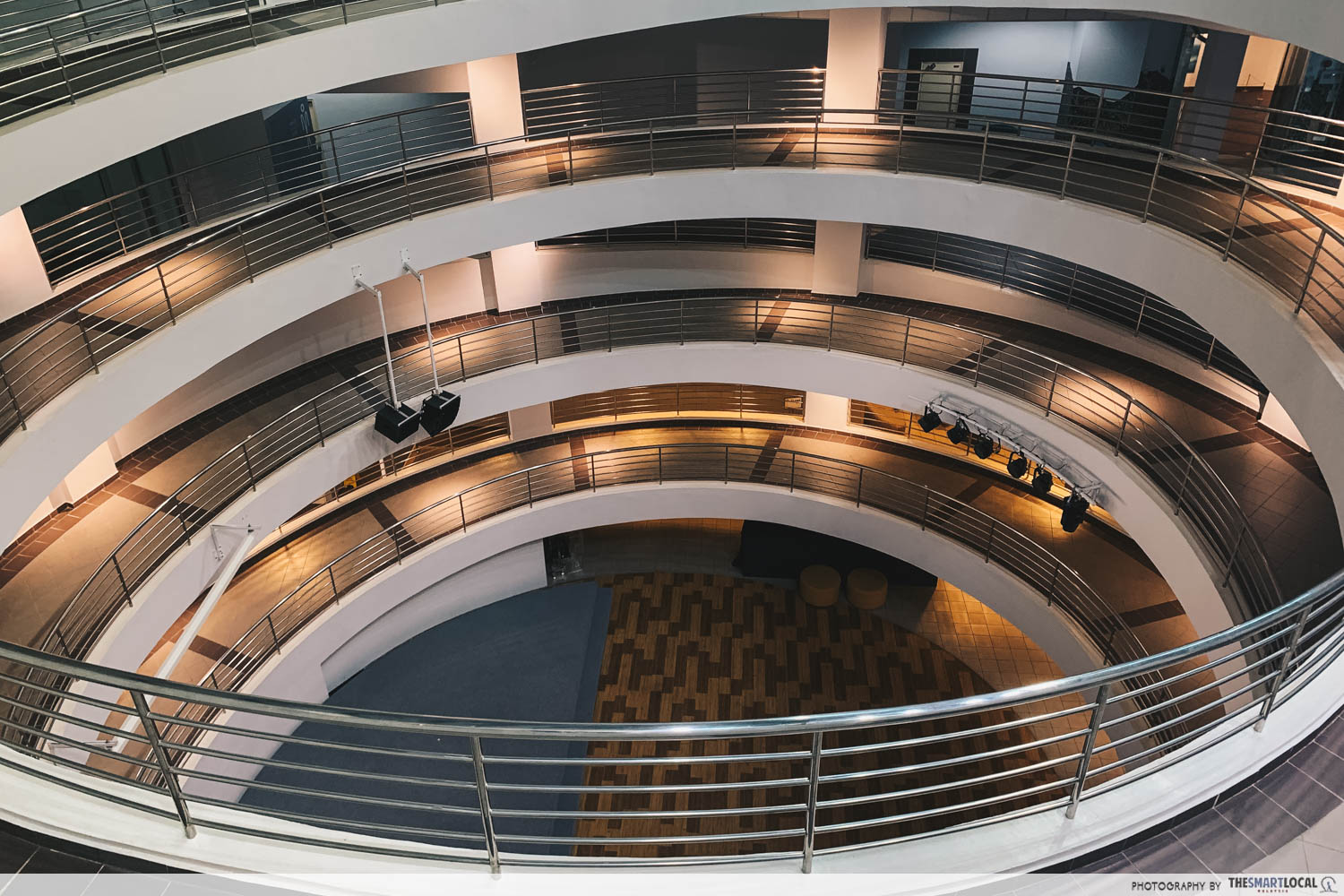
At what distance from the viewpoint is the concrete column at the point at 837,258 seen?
10.4m

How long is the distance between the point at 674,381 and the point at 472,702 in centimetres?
380

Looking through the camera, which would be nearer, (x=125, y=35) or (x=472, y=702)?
(x=125, y=35)

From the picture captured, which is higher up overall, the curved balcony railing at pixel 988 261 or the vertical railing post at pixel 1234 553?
the curved balcony railing at pixel 988 261

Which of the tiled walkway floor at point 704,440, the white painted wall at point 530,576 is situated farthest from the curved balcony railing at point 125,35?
the white painted wall at point 530,576

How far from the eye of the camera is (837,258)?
10547 millimetres

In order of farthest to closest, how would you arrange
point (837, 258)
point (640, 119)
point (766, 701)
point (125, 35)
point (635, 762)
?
point (837, 258), point (766, 701), point (640, 119), point (125, 35), point (635, 762)

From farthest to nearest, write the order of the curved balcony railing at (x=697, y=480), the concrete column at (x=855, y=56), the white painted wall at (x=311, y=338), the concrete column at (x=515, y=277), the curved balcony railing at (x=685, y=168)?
the concrete column at (x=515, y=277) < the concrete column at (x=855, y=56) < the white painted wall at (x=311, y=338) < the curved balcony railing at (x=697, y=480) < the curved balcony railing at (x=685, y=168)

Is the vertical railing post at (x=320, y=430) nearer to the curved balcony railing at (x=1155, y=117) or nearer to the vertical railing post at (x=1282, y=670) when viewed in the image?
the curved balcony railing at (x=1155, y=117)

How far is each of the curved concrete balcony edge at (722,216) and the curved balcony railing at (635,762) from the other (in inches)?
51.4

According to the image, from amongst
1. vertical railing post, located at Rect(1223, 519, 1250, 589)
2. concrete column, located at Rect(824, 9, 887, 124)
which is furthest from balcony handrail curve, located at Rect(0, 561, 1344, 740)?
concrete column, located at Rect(824, 9, 887, 124)

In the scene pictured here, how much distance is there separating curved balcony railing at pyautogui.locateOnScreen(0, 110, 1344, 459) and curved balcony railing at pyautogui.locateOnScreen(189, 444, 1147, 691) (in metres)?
2.67

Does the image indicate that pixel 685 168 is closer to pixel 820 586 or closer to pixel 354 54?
pixel 354 54

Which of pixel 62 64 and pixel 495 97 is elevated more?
pixel 62 64

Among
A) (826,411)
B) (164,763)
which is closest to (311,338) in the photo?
(826,411)
